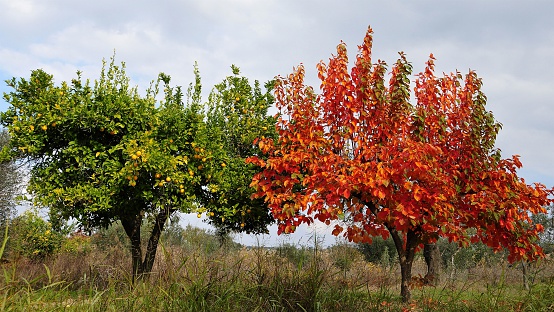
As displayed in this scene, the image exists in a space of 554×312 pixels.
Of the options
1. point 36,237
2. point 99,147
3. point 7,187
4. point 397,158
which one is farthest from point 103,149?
point 7,187

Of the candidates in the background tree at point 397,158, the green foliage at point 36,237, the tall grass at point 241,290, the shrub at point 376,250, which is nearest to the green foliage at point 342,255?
the tall grass at point 241,290

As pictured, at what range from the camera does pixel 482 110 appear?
10906 mm

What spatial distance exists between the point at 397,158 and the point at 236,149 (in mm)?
5572

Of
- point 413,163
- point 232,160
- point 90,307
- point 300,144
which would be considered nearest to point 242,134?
point 232,160

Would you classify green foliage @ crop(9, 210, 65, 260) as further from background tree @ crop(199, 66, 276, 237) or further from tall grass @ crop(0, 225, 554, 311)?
tall grass @ crop(0, 225, 554, 311)

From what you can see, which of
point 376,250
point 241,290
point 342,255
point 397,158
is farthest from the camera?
point 376,250

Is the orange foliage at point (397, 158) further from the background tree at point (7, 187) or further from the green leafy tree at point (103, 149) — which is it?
the background tree at point (7, 187)

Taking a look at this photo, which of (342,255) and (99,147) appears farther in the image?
(99,147)

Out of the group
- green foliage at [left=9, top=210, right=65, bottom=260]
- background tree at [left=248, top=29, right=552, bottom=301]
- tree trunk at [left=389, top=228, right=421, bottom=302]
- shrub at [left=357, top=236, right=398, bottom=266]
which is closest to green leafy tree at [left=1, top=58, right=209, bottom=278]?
background tree at [left=248, top=29, right=552, bottom=301]

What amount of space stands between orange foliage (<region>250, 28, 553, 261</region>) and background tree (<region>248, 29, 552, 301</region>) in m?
0.02

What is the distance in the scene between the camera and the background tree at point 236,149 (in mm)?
12203

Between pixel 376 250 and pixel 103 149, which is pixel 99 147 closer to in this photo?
pixel 103 149

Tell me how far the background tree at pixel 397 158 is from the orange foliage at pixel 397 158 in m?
0.02

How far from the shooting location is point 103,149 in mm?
11547
